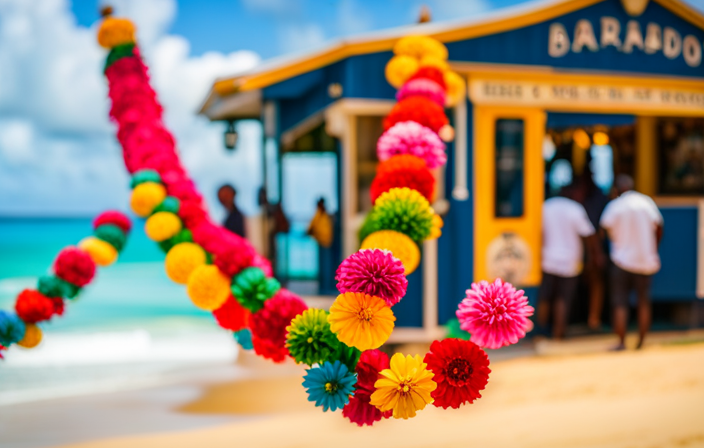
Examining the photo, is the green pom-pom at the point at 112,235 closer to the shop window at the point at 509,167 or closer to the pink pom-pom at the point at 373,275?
the pink pom-pom at the point at 373,275

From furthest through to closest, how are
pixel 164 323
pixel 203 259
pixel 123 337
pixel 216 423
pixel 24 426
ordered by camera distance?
pixel 164 323 < pixel 123 337 < pixel 24 426 < pixel 216 423 < pixel 203 259

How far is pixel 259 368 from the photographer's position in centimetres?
782

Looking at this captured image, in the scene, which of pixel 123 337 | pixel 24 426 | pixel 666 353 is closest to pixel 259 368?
pixel 24 426

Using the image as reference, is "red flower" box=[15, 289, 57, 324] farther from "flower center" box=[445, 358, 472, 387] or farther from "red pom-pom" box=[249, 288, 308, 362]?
"flower center" box=[445, 358, 472, 387]

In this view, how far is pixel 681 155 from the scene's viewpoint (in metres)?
8.05

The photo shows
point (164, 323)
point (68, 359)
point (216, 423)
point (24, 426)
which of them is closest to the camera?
point (216, 423)

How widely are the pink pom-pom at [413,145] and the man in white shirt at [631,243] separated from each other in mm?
4538

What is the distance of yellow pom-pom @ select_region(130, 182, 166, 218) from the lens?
330 cm

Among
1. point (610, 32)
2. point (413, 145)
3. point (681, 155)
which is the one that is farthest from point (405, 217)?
point (681, 155)

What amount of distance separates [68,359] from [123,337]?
3.50 metres

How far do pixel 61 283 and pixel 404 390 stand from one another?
2613 millimetres

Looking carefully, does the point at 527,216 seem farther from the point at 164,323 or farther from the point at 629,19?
the point at 164,323

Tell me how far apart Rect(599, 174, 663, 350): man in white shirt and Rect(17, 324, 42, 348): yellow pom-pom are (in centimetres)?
555

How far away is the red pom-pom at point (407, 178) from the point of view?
7.98 ft
